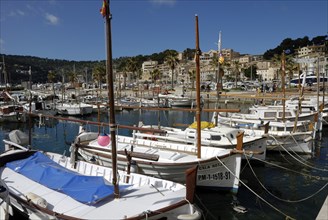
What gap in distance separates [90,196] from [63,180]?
2130 millimetres

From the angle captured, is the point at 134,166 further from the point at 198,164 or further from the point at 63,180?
the point at 63,180

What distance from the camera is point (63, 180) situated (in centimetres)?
1109

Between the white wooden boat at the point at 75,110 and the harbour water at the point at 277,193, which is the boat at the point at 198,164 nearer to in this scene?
the harbour water at the point at 277,193

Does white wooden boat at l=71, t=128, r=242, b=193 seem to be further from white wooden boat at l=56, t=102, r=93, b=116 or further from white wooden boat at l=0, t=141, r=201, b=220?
white wooden boat at l=56, t=102, r=93, b=116

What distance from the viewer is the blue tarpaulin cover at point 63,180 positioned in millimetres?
9719

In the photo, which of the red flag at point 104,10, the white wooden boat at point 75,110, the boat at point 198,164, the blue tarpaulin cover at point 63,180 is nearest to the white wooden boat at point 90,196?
the blue tarpaulin cover at point 63,180

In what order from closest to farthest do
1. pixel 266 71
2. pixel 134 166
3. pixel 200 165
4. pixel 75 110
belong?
pixel 200 165 < pixel 134 166 < pixel 75 110 < pixel 266 71

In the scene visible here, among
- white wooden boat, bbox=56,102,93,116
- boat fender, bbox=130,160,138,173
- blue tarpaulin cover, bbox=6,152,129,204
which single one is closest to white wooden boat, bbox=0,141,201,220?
blue tarpaulin cover, bbox=6,152,129,204

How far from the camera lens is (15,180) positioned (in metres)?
12.3

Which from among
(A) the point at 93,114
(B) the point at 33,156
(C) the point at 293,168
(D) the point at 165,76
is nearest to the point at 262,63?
(D) the point at 165,76

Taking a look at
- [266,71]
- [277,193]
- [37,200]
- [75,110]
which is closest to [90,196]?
[37,200]

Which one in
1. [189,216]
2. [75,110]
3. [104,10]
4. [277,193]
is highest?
[104,10]

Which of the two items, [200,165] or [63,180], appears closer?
[63,180]

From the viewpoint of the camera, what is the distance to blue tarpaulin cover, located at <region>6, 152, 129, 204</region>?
383 inches
